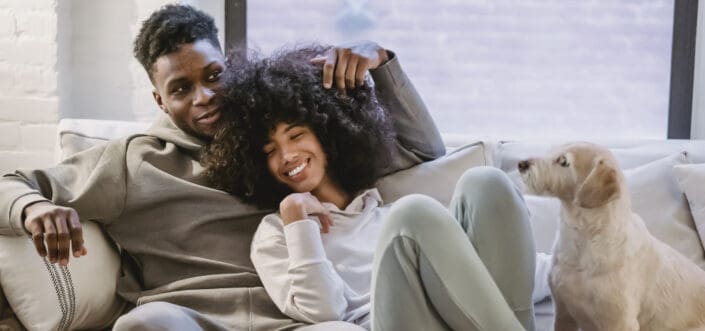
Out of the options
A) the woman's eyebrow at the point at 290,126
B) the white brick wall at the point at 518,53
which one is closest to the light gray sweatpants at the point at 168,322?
the woman's eyebrow at the point at 290,126

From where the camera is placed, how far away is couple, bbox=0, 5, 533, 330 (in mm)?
1806

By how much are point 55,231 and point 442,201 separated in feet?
3.19

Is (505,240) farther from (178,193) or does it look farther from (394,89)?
(178,193)

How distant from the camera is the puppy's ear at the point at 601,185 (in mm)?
1617

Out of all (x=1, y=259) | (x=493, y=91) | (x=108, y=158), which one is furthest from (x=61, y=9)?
(x=493, y=91)

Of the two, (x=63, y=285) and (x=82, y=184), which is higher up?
(x=82, y=184)

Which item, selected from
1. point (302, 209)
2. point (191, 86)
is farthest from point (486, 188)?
point (191, 86)

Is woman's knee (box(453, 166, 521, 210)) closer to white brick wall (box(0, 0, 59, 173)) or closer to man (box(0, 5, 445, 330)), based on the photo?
man (box(0, 5, 445, 330))

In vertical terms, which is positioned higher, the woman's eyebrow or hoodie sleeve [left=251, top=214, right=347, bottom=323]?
the woman's eyebrow

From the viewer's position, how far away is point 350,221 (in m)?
1.91

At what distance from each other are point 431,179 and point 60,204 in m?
0.88

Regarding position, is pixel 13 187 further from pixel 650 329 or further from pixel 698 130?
pixel 698 130

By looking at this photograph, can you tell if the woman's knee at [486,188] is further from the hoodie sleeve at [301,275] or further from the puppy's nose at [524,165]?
the hoodie sleeve at [301,275]

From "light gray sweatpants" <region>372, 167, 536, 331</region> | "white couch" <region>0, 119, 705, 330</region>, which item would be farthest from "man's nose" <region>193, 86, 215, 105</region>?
"light gray sweatpants" <region>372, 167, 536, 331</region>
